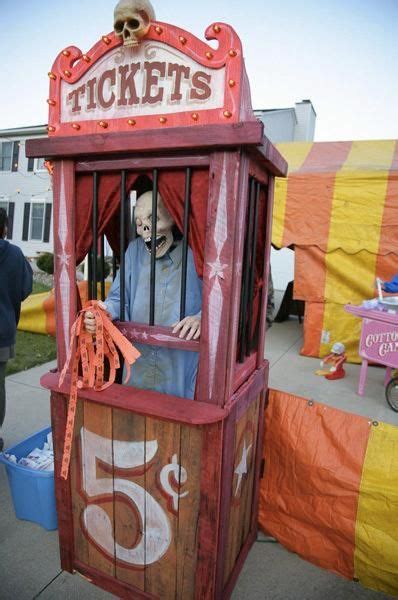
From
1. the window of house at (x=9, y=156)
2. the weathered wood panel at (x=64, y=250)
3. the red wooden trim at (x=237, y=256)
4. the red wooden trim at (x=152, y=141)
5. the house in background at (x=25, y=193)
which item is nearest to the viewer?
the red wooden trim at (x=152, y=141)

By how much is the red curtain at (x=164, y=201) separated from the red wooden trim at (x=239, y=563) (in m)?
1.55

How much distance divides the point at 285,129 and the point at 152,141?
45.7 feet

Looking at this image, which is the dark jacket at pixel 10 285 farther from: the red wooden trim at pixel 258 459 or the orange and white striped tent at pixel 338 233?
the orange and white striped tent at pixel 338 233

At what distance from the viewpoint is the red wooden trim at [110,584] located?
1848 millimetres

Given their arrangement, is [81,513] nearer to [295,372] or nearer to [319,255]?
[295,372]

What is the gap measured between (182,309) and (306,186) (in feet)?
14.1

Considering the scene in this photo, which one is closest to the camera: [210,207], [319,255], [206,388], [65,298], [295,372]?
[210,207]

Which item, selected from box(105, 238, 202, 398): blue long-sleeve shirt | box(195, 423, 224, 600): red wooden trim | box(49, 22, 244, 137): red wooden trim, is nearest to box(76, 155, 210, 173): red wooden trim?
box(49, 22, 244, 137): red wooden trim

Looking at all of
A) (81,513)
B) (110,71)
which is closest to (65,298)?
(110,71)

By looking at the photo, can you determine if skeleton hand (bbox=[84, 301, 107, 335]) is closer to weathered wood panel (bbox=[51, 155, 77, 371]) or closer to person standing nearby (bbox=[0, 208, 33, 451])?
weathered wood panel (bbox=[51, 155, 77, 371])

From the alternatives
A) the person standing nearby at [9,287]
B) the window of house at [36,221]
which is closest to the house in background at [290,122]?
the window of house at [36,221]

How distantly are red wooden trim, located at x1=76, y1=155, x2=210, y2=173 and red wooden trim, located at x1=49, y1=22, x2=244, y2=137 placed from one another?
115 millimetres

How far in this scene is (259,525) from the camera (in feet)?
7.82

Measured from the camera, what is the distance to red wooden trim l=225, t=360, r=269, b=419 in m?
1.65
